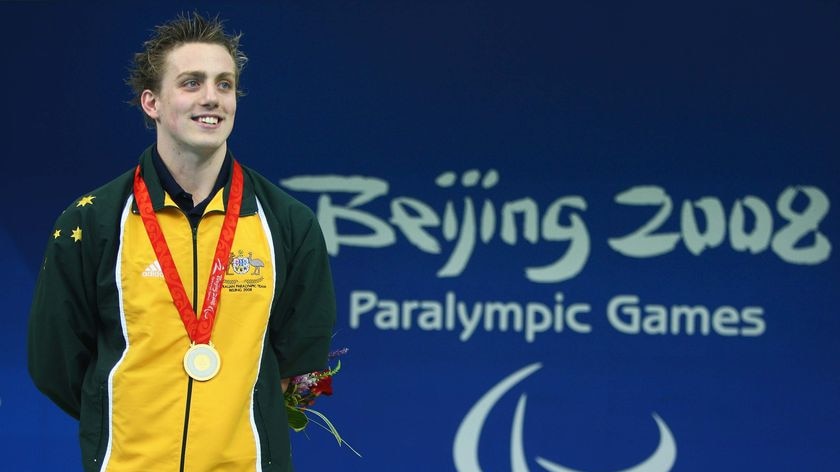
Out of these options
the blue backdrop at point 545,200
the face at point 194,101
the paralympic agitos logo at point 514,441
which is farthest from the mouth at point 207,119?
the paralympic agitos logo at point 514,441

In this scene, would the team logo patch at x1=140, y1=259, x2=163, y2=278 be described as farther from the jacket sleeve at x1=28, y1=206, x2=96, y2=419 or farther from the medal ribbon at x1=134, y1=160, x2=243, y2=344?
the jacket sleeve at x1=28, y1=206, x2=96, y2=419

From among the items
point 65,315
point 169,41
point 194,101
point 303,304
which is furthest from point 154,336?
point 169,41

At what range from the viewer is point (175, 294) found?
2.45 metres

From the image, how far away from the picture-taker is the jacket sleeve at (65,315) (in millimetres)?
2482

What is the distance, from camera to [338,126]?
4805 mm

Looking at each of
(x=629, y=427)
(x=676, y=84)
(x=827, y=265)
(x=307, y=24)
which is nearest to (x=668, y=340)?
(x=629, y=427)

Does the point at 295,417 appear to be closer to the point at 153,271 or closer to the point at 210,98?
the point at 153,271

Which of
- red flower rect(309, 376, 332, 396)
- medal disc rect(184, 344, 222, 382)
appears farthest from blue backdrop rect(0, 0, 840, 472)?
medal disc rect(184, 344, 222, 382)

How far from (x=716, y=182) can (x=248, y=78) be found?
5.98ft

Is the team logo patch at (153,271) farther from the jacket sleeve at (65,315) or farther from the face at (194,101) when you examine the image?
the face at (194,101)

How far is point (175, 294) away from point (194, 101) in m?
0.39

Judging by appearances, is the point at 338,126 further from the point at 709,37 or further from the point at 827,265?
the point at 827,265

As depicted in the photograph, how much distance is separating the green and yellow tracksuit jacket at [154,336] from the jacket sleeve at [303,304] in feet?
0.07

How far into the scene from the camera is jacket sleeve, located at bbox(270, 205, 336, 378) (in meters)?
2.65
